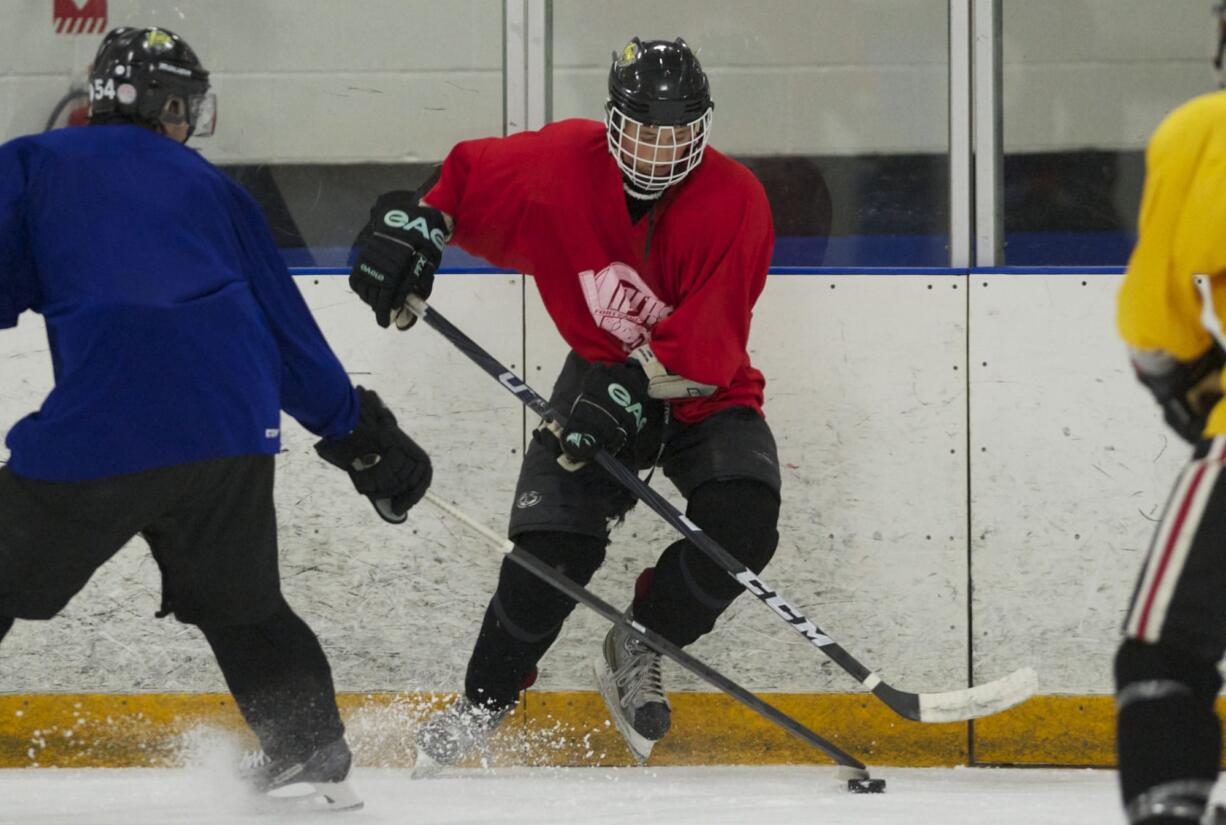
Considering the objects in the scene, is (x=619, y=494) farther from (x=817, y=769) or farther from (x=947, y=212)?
(x=947, y=212)

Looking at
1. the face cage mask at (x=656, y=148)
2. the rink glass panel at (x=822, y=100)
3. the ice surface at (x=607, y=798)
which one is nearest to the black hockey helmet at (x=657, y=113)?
the face cage mask at (x=656, y=148)

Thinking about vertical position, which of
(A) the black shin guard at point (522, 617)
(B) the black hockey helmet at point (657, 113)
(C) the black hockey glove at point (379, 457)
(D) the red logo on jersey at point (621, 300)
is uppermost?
(B) the black hockey helmet at point (657, 113)

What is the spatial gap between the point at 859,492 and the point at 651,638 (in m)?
0.60

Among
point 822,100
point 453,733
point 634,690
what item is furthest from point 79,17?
point 634,690

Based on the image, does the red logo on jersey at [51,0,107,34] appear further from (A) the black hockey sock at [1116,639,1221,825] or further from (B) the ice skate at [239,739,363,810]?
(A) the black hockey sock at [1116,639,1221,825]

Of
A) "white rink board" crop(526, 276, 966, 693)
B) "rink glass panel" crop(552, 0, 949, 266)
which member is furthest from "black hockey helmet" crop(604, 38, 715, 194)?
"rink glass panel" crop(552, 0, 949, 266)

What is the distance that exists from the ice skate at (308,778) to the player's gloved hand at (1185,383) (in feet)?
4.29

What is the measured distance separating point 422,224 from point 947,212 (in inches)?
43.4

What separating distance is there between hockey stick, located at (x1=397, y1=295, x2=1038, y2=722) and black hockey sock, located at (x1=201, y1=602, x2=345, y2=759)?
61cm

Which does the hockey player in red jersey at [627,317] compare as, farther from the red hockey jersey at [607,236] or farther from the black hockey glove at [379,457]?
the black hockey glove at [379,457]

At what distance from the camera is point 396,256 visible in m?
2.72

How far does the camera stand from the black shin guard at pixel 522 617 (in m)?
2.75

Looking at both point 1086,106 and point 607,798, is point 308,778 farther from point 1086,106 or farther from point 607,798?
point 1086,106

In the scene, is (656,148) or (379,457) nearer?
(379,457)
